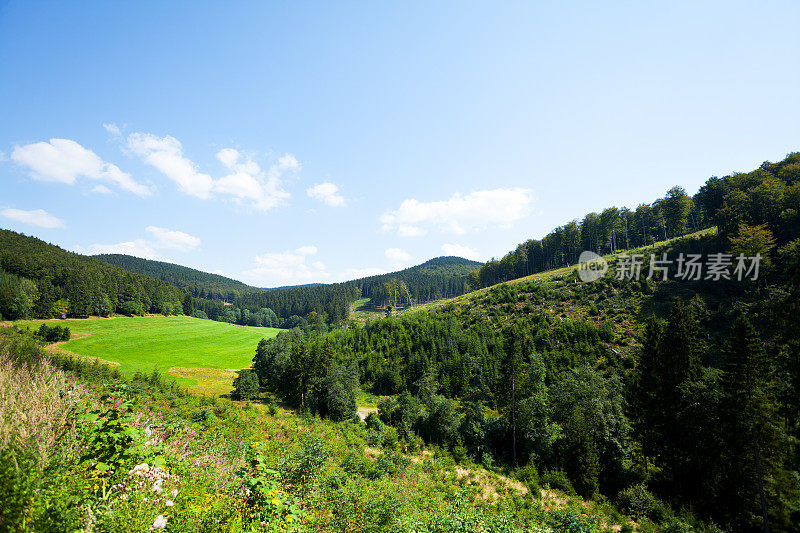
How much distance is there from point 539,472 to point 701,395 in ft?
52.6

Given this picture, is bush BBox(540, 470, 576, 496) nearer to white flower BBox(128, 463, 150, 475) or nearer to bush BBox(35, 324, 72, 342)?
white flower BBox(128, 463, 150, 475)

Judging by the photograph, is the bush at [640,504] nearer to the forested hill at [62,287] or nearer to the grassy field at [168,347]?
the grassy field at [168,347]

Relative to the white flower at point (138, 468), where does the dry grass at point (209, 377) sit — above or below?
below

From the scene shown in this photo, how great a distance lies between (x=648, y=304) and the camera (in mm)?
54094

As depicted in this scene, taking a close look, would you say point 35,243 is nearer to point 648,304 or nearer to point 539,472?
point 539,472

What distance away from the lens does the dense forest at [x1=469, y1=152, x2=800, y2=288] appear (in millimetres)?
53469

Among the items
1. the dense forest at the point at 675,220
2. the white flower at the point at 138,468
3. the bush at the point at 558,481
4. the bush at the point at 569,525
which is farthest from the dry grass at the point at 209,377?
the dense forest at the point at 675,220

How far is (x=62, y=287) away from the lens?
318 ft

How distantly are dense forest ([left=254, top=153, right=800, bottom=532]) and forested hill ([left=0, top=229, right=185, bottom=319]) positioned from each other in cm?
7218

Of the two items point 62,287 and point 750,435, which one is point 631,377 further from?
point 62,287

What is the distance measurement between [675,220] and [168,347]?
482 ft

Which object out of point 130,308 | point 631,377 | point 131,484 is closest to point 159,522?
point 131,484

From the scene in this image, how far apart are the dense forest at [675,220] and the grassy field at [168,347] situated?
338 ft

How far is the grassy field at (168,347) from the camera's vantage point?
5950 cm
